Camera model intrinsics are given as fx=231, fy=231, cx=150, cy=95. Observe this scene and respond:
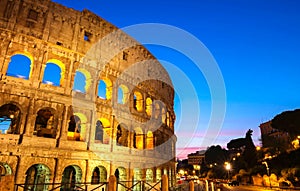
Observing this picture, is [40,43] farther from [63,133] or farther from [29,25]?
[63,133]

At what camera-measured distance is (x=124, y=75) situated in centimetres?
1809

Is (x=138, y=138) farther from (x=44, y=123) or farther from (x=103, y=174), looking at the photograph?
(x=44, y=123)

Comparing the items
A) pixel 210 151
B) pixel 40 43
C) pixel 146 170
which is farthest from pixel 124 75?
pixel 210 151

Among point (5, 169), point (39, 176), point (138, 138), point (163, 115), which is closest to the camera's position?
point (5, 169)

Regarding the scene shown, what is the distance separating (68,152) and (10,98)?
420 centimetres

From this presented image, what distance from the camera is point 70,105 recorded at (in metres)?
13.9

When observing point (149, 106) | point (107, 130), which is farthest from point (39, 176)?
point (149, 106)

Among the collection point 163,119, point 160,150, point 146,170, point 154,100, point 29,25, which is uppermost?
point 29,25

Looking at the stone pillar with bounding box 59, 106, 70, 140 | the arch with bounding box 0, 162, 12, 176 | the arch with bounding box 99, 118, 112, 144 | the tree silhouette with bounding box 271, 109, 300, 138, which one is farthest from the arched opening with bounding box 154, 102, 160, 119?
the tree silhouette with bounding box 271, 109, 300, 138

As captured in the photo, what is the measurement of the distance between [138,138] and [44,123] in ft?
23.6

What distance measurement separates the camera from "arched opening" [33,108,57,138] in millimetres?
14846

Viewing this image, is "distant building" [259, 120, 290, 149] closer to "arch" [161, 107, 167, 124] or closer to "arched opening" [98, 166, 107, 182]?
"arch" [161, 107, 167, 124]

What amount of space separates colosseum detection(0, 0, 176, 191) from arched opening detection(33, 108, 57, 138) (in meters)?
0.07

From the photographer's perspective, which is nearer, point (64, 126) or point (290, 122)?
point (64, 126)
